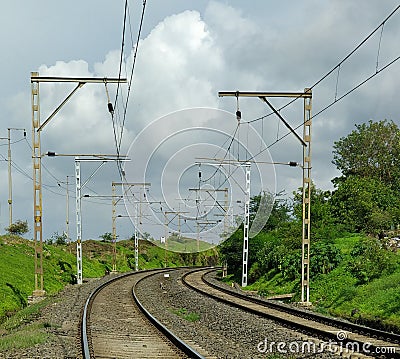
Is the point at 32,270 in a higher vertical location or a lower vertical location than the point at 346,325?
lower

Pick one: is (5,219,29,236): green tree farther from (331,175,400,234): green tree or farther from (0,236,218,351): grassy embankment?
(331,175,400,234): green tree

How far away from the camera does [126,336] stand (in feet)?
51.7

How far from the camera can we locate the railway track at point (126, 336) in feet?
42.5

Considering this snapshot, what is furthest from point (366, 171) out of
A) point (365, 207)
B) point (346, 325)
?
point (346, 325)

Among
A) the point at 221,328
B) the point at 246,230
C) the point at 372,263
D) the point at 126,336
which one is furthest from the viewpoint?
the point at 246,230

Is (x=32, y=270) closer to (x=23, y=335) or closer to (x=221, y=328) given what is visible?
(x=221, y=328)

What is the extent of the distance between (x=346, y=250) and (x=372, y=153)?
42.8 metres

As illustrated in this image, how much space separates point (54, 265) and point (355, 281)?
28.7 metres

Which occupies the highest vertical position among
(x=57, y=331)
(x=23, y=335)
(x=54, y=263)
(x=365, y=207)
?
(x=365, y=207)
